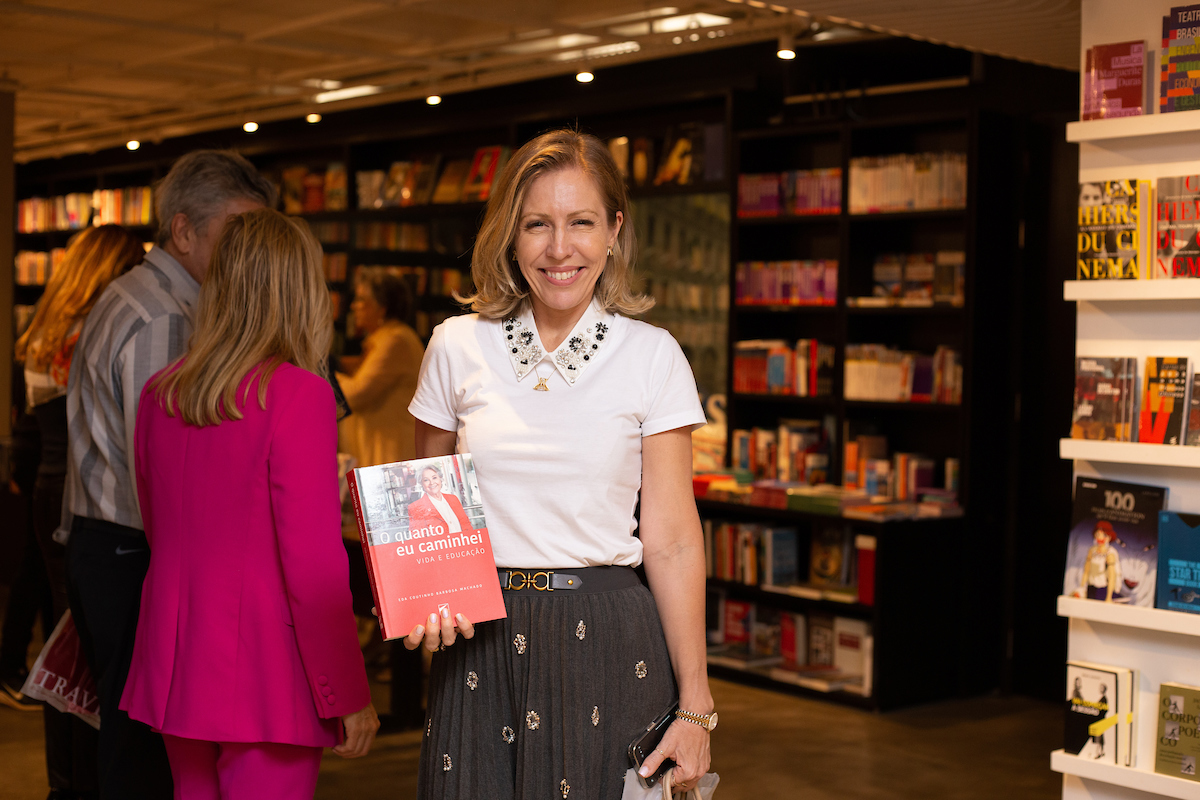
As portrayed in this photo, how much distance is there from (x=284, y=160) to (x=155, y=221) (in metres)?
6.60

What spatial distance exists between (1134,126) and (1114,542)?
1.01 metres

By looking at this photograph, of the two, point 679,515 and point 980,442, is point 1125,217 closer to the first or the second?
point 679,515

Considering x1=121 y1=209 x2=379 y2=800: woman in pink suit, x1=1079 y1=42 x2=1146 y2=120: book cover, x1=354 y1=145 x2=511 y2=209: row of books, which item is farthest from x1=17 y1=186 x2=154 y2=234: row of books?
x1=1079 y1=42 x2=1146 y2=120: book cover

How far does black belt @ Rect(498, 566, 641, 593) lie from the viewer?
1.87m

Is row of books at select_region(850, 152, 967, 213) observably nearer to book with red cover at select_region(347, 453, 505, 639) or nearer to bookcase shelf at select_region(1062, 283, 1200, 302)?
bookcase shelf at select_region(1062, 283, 1200, 302)

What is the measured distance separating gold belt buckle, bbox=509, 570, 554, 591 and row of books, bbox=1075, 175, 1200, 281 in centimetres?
180

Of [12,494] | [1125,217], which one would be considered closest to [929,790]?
[1125,217]

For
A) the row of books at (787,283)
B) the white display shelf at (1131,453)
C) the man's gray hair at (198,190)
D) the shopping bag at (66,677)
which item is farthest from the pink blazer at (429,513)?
the row of books at (787,283)

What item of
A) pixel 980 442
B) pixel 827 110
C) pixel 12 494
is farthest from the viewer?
pixel 12 494

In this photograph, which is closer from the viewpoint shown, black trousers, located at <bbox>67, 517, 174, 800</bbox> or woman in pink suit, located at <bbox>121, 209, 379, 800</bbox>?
woman in pink suit, located at <bbox>121, 209, 379, 800</bbox>

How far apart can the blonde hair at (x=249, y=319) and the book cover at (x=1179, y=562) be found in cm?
201

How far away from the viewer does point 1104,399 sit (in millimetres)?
2951

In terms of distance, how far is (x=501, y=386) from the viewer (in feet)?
6.24

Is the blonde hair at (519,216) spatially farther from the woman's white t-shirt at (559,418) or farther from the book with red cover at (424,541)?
the book with red cover at (424,541)
